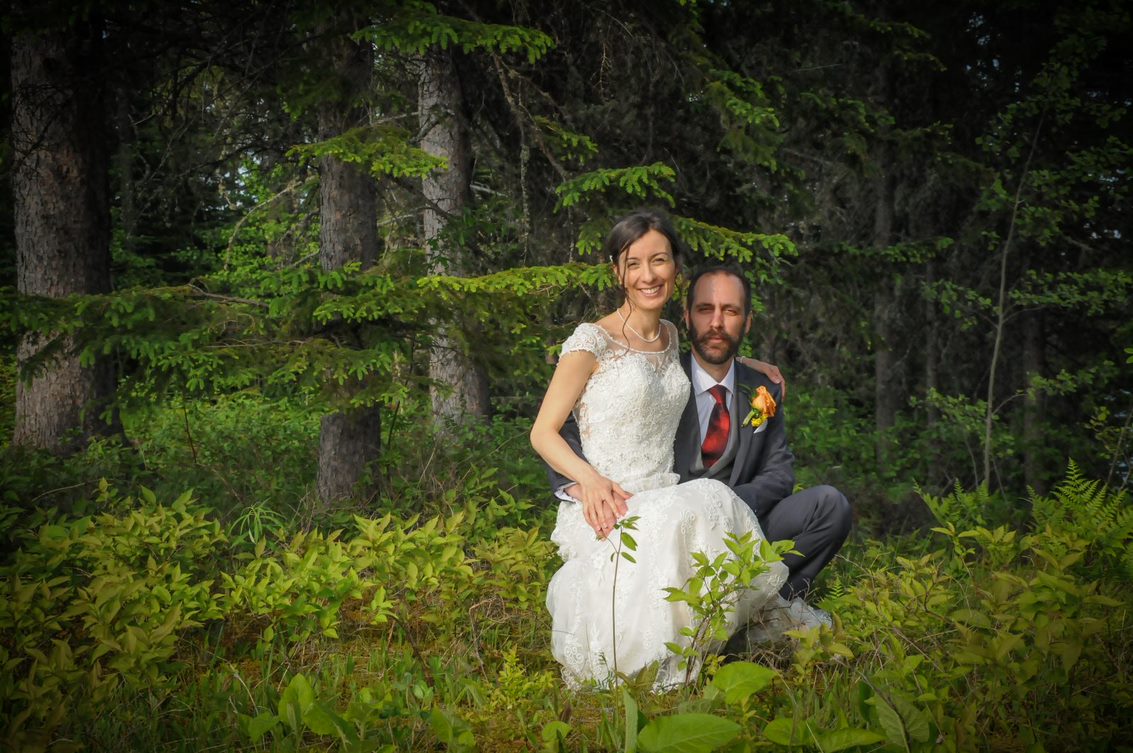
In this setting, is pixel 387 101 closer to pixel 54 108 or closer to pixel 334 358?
pixel 334 358

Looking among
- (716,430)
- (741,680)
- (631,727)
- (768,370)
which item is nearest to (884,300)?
(768,370)

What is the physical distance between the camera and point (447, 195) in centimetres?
899

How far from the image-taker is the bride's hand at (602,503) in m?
3.48

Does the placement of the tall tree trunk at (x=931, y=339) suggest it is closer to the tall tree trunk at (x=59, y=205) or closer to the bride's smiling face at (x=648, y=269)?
the bride's smiling face at (x=648, y=269)

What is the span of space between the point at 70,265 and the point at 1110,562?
769cm

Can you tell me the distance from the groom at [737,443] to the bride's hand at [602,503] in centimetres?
33

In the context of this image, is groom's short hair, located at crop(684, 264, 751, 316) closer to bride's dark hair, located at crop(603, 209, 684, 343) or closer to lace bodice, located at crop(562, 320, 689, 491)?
bride's dark hair, located at crop(603, 209, 684, 343)

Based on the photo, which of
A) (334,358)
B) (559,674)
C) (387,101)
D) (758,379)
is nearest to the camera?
(559,674)

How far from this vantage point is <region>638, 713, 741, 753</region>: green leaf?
2126 mm

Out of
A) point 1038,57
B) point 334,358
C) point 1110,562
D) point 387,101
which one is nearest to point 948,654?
point 1110,562

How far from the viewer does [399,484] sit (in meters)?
5.83

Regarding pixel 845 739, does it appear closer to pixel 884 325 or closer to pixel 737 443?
pixel 737 443

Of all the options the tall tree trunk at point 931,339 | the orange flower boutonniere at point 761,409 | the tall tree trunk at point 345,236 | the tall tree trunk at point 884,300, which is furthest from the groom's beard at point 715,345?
the tall tree trunk at point 931,339

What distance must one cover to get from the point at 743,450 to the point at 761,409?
221 millimetres
